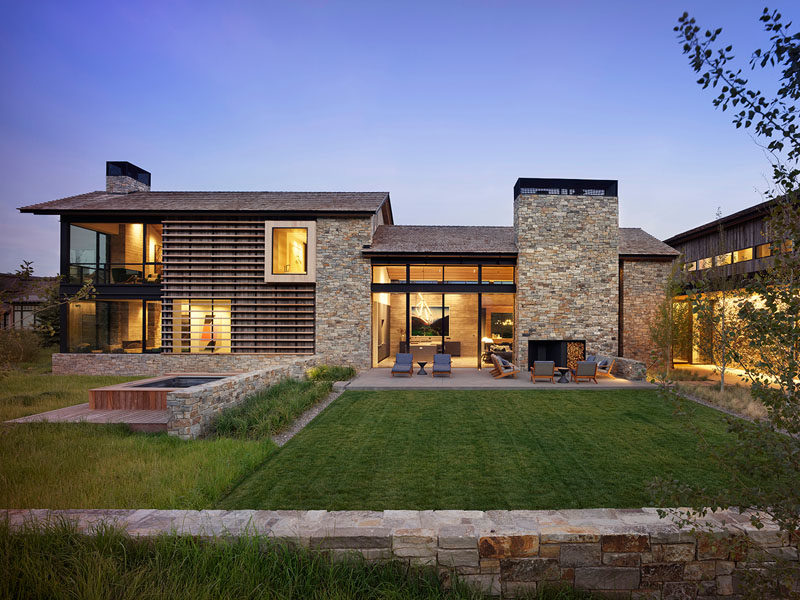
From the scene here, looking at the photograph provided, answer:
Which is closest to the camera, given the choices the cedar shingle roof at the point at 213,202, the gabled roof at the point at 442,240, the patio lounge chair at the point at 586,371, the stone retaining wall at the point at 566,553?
the stone retaining wall at the point at 566,553

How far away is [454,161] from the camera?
63.3 metres

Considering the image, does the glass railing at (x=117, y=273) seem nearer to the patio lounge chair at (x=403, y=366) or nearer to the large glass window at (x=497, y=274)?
the patio lounge chair at (x=403, y=366)

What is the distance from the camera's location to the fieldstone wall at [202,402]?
644 cm

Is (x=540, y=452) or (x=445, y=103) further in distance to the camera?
(x=445, y=103)

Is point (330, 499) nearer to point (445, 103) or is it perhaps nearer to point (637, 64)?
point (637, 64)

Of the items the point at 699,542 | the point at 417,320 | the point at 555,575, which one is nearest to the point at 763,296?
the point at 699,542

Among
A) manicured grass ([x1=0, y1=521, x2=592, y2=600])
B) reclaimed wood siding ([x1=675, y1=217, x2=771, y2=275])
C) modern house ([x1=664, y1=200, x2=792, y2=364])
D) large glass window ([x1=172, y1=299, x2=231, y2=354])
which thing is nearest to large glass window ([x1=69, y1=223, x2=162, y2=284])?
large glass window ([x1=172, y1=299, x2=231, y2=354])

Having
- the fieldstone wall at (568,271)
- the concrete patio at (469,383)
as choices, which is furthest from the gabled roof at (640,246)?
the concrete patio at (469,383)

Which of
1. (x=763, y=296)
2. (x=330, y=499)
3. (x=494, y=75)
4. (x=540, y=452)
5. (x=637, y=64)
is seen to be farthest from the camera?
(x=494, y=75)

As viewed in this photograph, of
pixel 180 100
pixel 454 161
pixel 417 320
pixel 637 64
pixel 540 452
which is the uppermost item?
pixel 454 161

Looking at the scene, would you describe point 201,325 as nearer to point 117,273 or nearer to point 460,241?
point 117,273

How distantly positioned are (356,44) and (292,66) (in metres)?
5.69

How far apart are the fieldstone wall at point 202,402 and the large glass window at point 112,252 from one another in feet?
29.0

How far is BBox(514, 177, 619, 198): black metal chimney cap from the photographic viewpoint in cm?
1419
